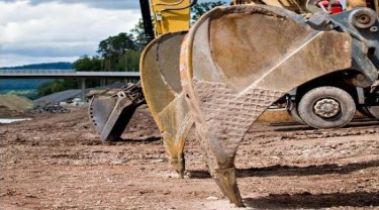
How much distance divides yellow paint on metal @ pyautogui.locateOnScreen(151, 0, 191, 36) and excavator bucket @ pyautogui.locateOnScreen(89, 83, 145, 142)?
2.00m

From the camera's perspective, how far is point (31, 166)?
1156 cm

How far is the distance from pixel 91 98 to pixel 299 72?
1026 cm

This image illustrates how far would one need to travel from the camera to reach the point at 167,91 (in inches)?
387

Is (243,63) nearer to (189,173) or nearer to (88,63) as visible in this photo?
(189,173)

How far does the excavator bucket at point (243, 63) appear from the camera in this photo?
19.5ft

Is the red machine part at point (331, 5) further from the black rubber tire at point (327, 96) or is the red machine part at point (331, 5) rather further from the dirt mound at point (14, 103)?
the dirt mound at point (14, 103)

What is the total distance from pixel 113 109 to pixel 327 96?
4.31m

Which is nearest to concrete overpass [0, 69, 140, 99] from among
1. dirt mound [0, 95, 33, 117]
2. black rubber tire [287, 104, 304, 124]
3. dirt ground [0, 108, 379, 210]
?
dirt mound [0, 95, 33, 117]

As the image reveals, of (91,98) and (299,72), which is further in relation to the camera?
(91,98)

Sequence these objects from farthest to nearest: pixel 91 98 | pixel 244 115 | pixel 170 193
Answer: pixel 91 98 < pixel 170 193 < pixel 244 115

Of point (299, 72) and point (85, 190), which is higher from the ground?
point (299, 72)

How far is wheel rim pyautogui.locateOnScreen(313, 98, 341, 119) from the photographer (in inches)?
496

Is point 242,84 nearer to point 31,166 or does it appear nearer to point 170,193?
point 170,193

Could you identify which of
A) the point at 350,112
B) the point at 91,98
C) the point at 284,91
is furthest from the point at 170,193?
the point at 91,98
